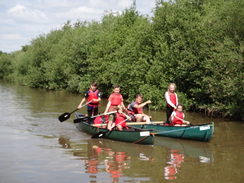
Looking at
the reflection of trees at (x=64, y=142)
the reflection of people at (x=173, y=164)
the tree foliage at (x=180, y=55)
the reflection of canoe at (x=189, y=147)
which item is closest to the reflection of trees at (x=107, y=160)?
the reflection of trees at (x=64, y=142)

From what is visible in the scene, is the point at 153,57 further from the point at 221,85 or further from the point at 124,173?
the point at 124,173

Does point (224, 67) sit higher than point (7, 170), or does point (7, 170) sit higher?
point (224, 67)

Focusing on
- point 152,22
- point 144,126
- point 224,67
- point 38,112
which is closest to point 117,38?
point 152,22

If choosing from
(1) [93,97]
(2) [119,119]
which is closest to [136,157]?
(2) [119,119]

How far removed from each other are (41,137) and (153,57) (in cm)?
1054

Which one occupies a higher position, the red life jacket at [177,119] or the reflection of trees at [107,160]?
the red life jacket at [177,119]

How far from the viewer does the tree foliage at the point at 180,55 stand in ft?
48.3

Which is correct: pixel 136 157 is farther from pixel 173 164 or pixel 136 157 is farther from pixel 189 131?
pixel 189 131

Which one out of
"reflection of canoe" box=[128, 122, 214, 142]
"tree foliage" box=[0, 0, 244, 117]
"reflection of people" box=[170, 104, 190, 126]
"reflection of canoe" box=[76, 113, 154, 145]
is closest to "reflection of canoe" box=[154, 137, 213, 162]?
"reflection of canoe" box=[128, 122, 214, 142]

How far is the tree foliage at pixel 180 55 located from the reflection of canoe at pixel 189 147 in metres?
4.54

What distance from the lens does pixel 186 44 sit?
1733cm

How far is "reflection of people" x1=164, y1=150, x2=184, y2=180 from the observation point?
22.7ft

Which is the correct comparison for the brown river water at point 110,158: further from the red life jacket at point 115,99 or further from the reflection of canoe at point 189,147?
the red life jacket at point 115,99

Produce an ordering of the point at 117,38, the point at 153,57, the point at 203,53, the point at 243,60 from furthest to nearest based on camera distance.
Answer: the point at 117,38, the point at 153,57, the point at 203,53, the point at 243,60
